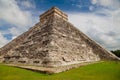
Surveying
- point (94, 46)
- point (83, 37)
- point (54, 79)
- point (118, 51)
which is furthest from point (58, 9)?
point (118, 51)

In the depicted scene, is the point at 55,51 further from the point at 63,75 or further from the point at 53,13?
the point at 53,13

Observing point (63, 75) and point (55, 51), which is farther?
point (55, 51)

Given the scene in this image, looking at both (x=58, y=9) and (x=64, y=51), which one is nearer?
(x=64, y=51)

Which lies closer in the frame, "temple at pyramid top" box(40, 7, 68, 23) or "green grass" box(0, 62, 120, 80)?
"green grass" box(0, 62, 120, 80)

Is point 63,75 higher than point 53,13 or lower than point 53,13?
lower

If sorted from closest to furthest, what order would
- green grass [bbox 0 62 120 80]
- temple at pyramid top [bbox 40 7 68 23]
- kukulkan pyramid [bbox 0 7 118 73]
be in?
green grass [bbox 0 62 120 80]
kukulkan pyramid [bbox 0 7 118 73]
temple at pyramid top [bbox 40 7 68 23]

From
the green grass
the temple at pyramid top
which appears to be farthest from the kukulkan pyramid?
the green grass

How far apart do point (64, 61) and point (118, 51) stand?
2217 cm

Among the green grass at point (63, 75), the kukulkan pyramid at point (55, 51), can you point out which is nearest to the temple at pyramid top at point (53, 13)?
the kukulkan pyramid at point (55, 51)

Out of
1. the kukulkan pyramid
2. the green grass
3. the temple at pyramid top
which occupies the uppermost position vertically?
the temple at pyramid top

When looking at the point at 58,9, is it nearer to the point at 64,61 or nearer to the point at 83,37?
the point at 83,37

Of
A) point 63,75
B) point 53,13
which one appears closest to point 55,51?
point 63,75

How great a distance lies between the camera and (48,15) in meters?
21.3

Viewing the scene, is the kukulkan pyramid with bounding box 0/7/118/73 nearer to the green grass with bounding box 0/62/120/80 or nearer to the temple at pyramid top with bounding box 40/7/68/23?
the temple at pyramid top with bounding box 40/7/68/23
